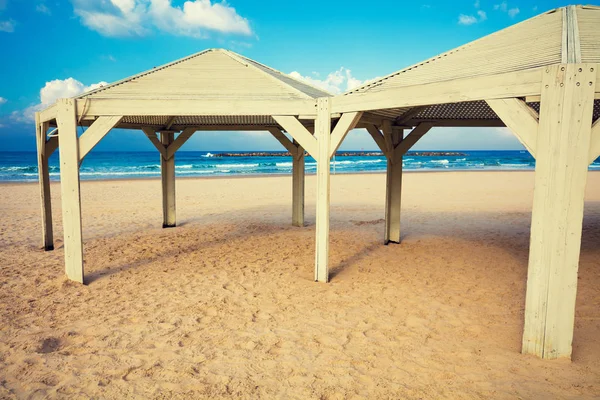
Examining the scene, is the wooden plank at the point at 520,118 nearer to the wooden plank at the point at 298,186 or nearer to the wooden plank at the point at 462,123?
the wooden plank at the point at 462,123

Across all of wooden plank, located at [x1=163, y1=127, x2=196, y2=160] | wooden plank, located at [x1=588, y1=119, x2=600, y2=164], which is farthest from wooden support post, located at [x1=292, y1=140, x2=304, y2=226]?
wooden plank, located at [x1=588, y1=119, x2=600, y2=164]

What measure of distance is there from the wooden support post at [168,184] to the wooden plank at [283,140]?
2.44 metres

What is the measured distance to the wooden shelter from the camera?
3.12m

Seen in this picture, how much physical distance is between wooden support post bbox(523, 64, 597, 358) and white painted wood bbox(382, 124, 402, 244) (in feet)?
13.3

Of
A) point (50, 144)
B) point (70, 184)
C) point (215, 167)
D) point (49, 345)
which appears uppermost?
point (50, 144)

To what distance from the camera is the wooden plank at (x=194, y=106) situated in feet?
17.2

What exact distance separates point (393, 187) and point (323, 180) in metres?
2.70

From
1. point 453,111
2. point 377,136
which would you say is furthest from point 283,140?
point 453,111

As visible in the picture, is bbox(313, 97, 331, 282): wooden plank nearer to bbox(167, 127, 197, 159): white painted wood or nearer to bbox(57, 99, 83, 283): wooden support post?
→ bbox(57, 99, 83, 283): wooden support post

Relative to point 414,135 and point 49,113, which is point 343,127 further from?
point 49,113

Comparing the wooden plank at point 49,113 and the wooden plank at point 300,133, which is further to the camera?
the wooden plank at point 49,113

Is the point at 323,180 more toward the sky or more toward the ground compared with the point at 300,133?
more toward the ground

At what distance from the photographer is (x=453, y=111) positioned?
22.4 ft

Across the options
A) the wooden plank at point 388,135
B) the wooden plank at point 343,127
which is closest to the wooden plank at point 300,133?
the wooden plank at point 343,127
